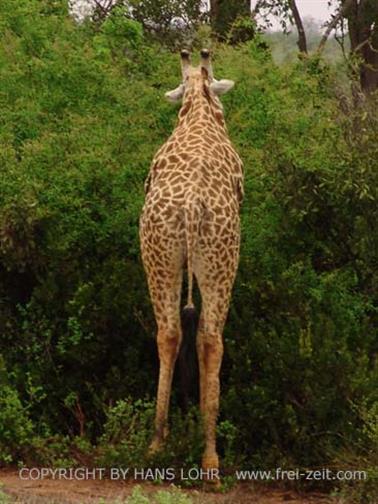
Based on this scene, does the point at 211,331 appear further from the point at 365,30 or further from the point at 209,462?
the point at 365,30

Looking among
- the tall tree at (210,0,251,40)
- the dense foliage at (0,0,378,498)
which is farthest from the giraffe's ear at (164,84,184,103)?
the tall tree at (210,0,251,40)

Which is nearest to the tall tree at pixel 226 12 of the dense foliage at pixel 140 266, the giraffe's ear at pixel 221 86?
the dense foliage at pixel 140 266

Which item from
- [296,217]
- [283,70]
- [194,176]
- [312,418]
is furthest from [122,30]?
[312,418]

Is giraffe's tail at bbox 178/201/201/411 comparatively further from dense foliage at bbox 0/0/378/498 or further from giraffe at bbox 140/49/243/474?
dense foliage at bbox 0/0/378/498

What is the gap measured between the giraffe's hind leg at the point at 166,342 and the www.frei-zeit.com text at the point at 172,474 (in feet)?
0.55

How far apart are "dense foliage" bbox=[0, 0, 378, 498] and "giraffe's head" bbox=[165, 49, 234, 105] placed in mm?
662

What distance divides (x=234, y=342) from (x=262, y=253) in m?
1.00

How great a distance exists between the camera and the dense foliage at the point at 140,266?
10062mm

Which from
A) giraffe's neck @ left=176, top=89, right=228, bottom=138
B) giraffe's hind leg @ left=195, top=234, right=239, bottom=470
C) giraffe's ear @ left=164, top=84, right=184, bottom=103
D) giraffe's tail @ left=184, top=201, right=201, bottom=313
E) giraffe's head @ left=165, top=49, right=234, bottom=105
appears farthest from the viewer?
giraffe's ear @ left=164, top=84, right=184, bottom=103

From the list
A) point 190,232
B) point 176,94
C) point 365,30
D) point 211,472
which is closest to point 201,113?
point 176,94

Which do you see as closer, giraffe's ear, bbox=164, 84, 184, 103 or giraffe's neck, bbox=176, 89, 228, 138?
giraffe's neck, bbox=176, 89, 228, 138

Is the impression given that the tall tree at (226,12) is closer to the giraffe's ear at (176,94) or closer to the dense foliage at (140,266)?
the dense foliage at (140,266)

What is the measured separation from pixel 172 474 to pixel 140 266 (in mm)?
1998

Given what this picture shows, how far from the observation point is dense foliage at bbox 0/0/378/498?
10.1 m
